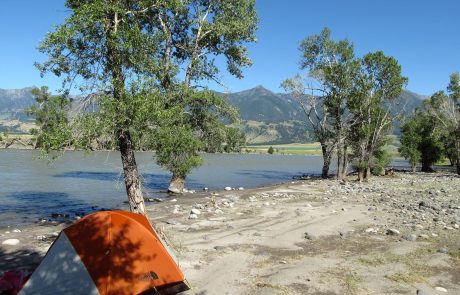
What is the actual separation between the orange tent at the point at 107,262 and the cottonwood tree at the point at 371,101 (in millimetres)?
37947

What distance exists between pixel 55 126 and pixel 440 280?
13739 millimetres

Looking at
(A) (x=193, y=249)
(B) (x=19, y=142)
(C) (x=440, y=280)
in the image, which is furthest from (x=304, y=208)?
(B) (x=19, y=142)

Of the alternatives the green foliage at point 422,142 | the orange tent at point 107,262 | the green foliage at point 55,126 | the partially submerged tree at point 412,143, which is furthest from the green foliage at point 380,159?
the orange tent at point 107,262

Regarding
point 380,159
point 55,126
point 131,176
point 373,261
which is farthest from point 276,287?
point 380,159

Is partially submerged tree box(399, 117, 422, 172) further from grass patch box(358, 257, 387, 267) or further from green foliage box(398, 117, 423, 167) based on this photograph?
grass patch box(358, 257, 387, 267)

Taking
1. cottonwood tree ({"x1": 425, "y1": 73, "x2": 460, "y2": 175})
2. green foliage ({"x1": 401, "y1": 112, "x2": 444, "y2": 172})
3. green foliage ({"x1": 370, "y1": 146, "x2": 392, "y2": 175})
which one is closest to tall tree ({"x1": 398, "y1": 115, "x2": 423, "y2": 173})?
green foliage ({"x1": 401, "y1": 112, "x2": 444, "y2": 172})

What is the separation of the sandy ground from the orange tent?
3.60 feet

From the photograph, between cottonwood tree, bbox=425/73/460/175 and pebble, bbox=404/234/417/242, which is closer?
pebble, bbox=404/234/417/242

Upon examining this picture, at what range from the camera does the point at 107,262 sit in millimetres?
10422

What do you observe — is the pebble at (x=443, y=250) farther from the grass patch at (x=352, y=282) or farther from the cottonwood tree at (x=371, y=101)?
the cottonwood tree at (x=371, y=101)

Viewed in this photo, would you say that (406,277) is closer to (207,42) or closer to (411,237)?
(411,237)

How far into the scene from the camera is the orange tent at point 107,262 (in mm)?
10203

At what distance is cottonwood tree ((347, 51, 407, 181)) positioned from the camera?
1754 inches

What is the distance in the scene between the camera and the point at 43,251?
14734mm
